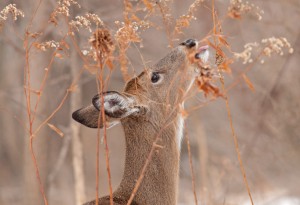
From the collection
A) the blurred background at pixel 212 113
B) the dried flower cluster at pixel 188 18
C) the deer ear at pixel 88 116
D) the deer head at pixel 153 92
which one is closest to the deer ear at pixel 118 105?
the deer head at pixel 153 92

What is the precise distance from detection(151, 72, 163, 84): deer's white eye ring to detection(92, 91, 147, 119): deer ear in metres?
0.31

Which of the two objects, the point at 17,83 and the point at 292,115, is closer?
the point at 292,115

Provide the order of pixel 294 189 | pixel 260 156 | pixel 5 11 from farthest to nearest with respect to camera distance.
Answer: pixel 260 156 < pixel 294 189 < pixel 5 11

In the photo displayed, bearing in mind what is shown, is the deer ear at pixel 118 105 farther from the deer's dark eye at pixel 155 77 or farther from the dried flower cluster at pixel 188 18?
the dried flower cluster at pixel 188 18

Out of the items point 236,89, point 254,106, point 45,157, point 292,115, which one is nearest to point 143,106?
point 45,157

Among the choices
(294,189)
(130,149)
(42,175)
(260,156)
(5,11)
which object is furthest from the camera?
(260,156)

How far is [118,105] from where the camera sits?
378 cm

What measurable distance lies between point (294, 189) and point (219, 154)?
1771 mm

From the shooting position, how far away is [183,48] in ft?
14.4

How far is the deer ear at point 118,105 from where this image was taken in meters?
3.62

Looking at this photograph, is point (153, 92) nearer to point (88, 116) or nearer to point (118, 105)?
point (88, 116)

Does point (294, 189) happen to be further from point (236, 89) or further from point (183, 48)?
point (183, 48)

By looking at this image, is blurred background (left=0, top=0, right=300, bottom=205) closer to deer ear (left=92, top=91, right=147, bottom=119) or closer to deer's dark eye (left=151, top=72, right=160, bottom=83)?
deer's dark eye (left=151, top=72, right=160, bottom=83)

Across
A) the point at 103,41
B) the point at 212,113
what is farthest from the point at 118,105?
the point at 212,113
